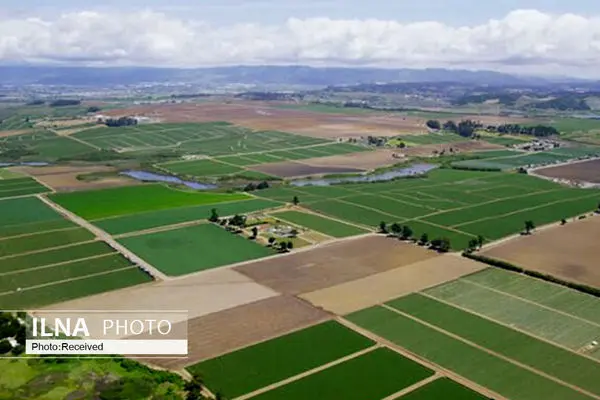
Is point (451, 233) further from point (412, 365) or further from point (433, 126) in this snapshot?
point (433, 126)

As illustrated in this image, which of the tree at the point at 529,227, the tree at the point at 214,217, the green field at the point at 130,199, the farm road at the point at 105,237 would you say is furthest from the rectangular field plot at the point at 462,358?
the green field at the point at 130,199

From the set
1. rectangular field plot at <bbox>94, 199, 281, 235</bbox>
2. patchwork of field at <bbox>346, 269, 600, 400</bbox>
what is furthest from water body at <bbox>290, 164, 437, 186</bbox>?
patchwork of field at <bbox>346, 269, 600, 400</bbox>

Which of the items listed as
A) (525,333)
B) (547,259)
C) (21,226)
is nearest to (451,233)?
(547,259)

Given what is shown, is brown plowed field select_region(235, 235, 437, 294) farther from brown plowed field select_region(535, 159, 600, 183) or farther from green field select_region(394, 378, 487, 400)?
brown plowed field select_region(535, 159, 600, 183)

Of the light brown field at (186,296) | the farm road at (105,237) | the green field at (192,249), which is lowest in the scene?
the light brown field at (186,296)

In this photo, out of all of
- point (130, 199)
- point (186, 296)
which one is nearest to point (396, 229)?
point (186, 296)

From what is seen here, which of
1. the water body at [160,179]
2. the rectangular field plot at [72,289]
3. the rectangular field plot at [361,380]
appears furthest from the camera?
the water body at [160,179]

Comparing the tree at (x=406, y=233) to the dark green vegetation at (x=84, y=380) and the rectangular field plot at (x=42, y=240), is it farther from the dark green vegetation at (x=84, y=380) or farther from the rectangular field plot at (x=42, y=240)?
the dark green vegetation at (x=84, y=380)
